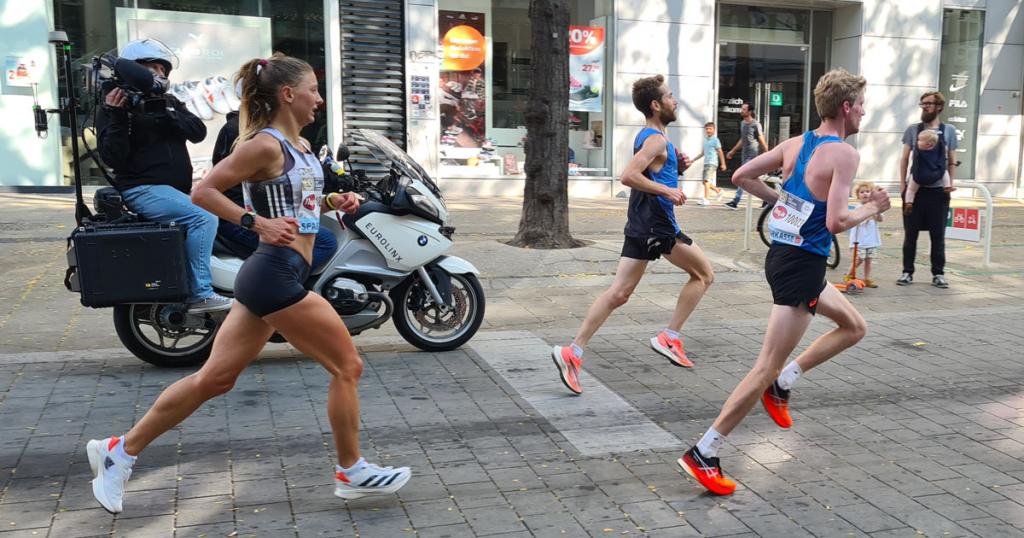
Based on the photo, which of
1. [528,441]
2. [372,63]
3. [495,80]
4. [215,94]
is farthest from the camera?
[495,80]

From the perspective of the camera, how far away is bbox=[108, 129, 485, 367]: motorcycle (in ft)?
19.3

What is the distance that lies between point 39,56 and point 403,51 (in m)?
6.15

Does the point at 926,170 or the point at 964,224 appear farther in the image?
the point at 964,224

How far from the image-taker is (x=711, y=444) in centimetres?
404

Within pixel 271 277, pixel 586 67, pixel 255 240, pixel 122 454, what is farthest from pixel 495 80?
pixel 122 454

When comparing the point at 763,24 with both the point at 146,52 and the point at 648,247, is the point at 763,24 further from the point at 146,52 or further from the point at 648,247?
the point at 146,52

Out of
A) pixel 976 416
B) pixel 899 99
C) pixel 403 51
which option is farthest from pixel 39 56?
pixel 899 99

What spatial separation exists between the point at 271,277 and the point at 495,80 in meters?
15.2

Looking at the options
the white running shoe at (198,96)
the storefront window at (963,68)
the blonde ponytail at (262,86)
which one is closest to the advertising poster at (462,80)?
the white running shoe at (198,96)

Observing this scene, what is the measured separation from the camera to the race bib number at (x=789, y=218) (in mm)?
4203

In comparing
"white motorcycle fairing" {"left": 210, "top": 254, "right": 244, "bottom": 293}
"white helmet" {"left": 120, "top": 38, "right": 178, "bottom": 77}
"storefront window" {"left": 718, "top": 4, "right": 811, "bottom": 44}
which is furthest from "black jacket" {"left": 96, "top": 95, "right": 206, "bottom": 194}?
"storefront window" {"left": 718, "top": 4, "right": 811, "bottom": 44}

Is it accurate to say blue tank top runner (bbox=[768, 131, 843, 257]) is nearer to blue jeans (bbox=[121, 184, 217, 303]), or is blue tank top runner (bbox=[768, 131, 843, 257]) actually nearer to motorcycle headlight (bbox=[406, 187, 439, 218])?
motorcycle headlight (bbox=[406, 187, 439, 218])

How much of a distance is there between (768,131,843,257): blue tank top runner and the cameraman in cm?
338

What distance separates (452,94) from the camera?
59.2 ft
